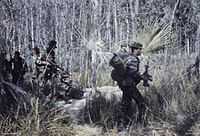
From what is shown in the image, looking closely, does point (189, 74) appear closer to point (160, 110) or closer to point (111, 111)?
point (160, 110)

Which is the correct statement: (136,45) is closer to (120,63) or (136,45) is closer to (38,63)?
(120,63)

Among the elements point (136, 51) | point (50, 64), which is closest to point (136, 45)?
point (136, 51)

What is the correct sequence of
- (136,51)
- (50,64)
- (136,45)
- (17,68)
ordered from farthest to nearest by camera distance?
(50,64) → (17,68) → (136,51) → (136,45)

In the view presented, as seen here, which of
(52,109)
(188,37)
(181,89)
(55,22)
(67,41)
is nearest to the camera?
(52,109)

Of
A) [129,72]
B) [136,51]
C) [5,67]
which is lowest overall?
[129,72]

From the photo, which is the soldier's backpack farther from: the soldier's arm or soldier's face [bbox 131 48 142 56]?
the soldier's arm

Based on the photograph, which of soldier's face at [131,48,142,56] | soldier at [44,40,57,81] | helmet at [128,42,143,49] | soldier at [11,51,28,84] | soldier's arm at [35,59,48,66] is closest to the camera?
helmet at [128,42,143,49]

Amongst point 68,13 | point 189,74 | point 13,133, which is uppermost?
point 68,13

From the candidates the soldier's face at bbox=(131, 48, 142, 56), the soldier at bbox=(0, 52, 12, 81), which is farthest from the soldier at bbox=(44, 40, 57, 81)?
the soldier's face at bbox=(131, 48, 142, 56)

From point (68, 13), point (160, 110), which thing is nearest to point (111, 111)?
point (160, 110)

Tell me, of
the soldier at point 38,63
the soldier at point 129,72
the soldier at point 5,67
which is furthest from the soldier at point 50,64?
the soldier at point 129,72

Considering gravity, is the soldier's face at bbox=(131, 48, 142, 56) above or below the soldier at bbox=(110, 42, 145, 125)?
above

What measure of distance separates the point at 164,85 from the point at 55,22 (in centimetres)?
1119

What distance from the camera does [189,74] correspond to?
25.2ft
